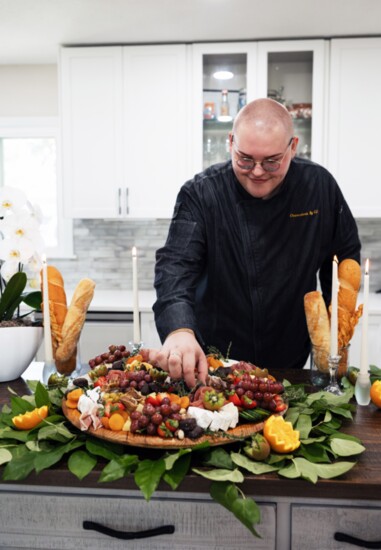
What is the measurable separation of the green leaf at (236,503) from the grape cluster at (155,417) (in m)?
0.14

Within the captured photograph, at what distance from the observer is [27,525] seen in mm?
1018

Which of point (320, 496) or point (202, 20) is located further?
point (202, 20)

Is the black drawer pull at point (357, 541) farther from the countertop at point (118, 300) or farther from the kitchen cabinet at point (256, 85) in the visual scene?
the kitchen cabinet at point (256, 85)

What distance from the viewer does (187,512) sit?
3.22ft

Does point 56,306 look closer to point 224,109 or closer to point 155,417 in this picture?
point 155,417

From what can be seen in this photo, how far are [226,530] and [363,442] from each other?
1.07ft

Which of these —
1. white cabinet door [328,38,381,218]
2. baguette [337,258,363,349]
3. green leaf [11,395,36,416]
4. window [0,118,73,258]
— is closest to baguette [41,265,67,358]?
green leaf [11,395,36,416]

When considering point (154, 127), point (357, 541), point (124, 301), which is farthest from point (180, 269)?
point (154, 127)

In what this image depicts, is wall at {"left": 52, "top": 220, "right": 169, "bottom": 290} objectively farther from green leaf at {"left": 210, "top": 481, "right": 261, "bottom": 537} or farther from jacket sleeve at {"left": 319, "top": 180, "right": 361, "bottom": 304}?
green leaf at {"left": 210, "top": 481, "right": 261, "bottom": 537}

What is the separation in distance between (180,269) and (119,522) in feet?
2.92

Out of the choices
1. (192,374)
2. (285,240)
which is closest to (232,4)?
(285,240)

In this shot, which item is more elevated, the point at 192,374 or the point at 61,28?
the point at 61,28

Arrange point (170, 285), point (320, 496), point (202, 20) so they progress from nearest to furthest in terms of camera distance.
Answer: point (320, 496) → point (170, 285) → point (202, 20)

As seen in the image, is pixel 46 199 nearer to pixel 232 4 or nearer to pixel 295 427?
pixel 232 4
